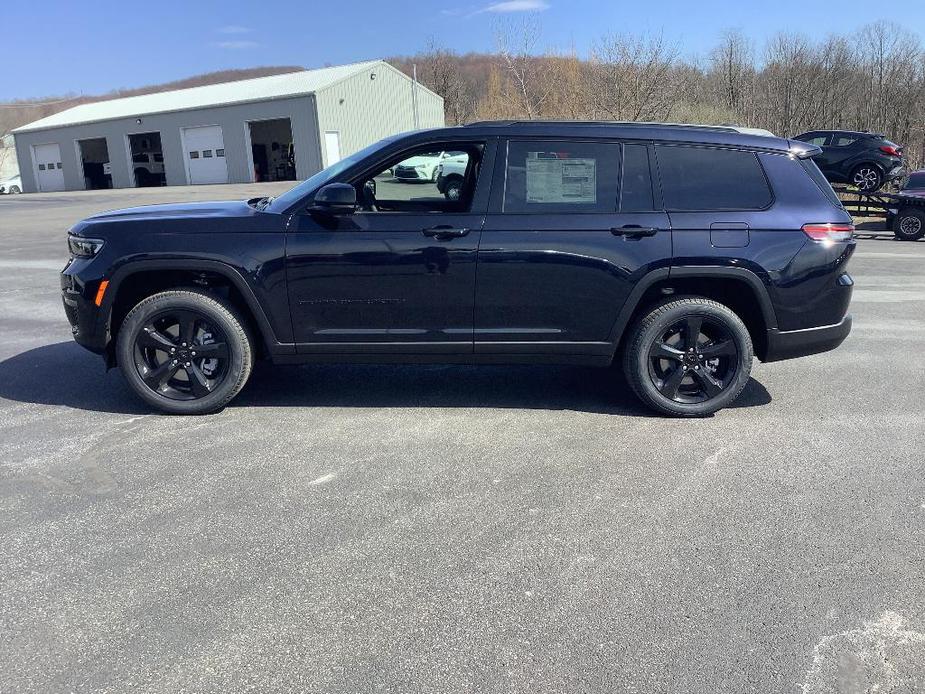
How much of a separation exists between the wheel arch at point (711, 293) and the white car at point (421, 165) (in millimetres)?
1460

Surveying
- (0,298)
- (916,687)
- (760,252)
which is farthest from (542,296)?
(0,298)

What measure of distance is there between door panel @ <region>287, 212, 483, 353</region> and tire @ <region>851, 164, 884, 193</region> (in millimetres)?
19309

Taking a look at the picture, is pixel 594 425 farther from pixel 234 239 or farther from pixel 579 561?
pixel 234 239

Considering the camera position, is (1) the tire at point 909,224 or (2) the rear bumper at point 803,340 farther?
(1) the tire at point 909,224

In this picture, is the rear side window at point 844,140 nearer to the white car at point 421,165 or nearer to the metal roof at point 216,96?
the white car at point 421,165

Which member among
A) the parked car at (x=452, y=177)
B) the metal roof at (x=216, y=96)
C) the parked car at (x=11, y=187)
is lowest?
the parked car at (x=452, y=177)

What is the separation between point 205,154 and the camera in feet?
142

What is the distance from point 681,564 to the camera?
10.4ft

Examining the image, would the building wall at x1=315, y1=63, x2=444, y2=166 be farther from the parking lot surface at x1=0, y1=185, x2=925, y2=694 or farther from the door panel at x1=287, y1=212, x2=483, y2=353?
the parking lot surface at x1=0, y1=185, x2=925, y2=694

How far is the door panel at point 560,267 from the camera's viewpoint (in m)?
4.64

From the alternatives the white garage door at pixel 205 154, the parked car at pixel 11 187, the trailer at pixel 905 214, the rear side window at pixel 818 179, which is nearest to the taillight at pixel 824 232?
the rear side window at pixel 818 179

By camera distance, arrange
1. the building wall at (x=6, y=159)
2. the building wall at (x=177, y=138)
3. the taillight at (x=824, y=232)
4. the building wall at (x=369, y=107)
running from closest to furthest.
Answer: the taillight at (x=824, y=232) → the building wall at (x=177, y=138) → the building wall at (x=369, y=107) → the building wall at (x=6, y=159)

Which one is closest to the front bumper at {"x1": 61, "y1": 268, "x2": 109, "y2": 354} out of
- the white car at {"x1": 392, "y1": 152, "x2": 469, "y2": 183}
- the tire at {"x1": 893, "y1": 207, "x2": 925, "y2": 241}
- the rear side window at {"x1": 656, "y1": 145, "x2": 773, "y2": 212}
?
the white car at {"x1": 392, "y1": 152, "x2": 469, "y2": 183}

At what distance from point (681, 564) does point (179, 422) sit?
10.7 ft
